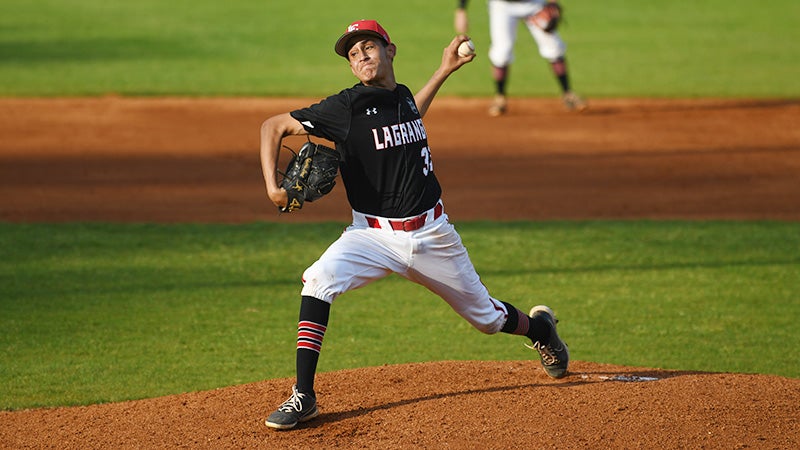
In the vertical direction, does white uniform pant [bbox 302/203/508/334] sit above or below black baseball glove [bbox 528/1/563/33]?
below

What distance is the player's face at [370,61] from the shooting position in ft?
17.2

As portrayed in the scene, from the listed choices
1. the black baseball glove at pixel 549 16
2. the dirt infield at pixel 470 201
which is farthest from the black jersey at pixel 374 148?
the black baseball glove at pixel 549 16

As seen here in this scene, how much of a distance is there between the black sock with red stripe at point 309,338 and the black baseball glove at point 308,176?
437 millimetres

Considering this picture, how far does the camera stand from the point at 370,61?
5.25 m

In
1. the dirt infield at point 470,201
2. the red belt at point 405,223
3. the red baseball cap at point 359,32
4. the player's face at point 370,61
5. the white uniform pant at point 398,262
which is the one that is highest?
the red baseball cap at point 359,32

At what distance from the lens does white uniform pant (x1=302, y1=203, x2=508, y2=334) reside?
4984 millimetres

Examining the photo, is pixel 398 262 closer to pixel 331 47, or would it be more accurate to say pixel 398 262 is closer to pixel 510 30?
pixel 510 30

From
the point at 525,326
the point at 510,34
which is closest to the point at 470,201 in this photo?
the point at 510,34

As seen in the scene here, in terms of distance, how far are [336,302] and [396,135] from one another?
10.5ft

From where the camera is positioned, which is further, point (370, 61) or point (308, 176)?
point (370, 61)

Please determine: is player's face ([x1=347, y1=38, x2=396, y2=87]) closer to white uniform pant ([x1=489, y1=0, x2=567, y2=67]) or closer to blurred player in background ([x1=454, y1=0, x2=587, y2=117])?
blurred player in background ([x1=454, y1=0, x2=587, y2=117])

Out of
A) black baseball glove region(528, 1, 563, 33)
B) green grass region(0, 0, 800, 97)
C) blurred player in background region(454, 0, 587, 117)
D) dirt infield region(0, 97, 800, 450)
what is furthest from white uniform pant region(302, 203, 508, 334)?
green grass region(0, 0, 800, 97)

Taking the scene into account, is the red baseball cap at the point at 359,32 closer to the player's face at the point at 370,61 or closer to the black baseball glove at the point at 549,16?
the player's face at the point at 370,61

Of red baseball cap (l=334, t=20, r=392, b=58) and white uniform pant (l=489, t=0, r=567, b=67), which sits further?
white uniform pant (l=489, t=0, r=567, b=67)
